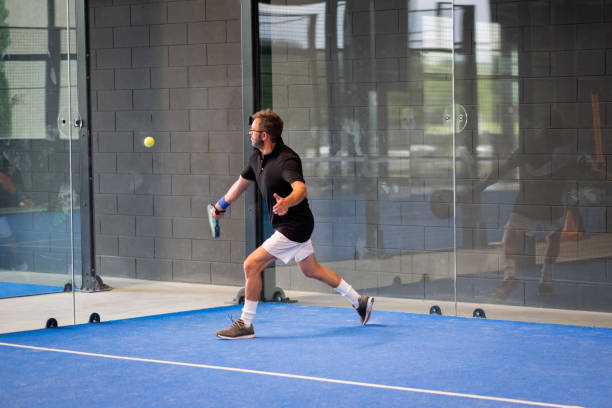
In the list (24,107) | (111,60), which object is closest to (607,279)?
(24,107)

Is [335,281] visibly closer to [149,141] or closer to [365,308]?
[365,308]

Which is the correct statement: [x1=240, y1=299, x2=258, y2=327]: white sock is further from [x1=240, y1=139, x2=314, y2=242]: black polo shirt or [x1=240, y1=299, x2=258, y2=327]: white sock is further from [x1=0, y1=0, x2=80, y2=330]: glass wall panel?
[x1=0, y1=0, x2=80, y2=330]: glass wall panel

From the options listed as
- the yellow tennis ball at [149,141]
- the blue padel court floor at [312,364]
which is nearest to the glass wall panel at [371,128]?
the blue padel court floor at [312,364]

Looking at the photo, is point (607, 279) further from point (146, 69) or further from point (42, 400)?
point (146, 69)

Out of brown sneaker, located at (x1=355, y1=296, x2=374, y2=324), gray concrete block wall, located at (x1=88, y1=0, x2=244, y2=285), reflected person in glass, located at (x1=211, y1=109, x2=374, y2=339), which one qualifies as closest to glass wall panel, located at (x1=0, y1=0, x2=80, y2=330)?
reflected person in glass, located at (x1=211, y1=109, x2=374, y2=339)

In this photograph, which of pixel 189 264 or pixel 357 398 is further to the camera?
pixel 189 264

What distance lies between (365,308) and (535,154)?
156 cm

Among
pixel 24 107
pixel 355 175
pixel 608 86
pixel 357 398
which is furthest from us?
pixel 355 175

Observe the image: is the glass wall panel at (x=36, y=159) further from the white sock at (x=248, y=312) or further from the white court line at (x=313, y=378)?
the white sock at (x=248, y=312)

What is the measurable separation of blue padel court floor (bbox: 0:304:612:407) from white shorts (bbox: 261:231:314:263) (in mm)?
504

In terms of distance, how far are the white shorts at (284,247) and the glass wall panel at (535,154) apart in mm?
1282

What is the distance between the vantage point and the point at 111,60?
27.6ft

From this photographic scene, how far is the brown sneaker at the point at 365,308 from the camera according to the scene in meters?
6.03

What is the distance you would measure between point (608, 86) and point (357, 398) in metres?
2.88
